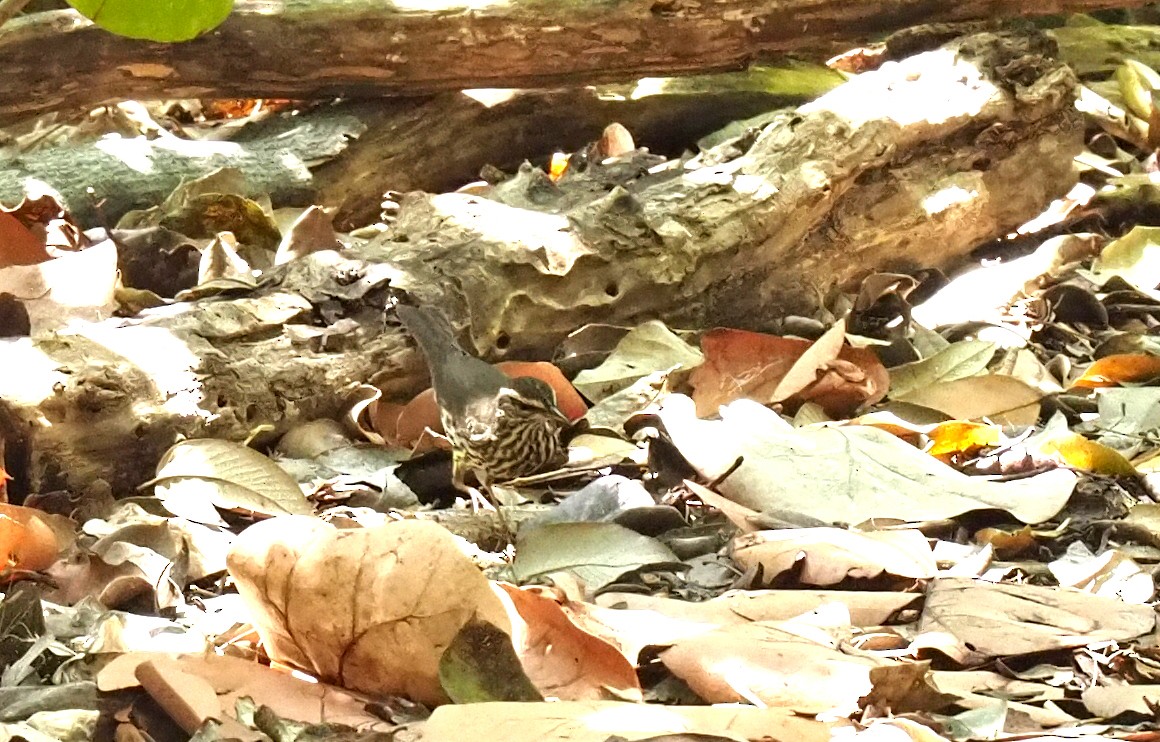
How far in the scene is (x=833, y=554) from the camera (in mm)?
2250

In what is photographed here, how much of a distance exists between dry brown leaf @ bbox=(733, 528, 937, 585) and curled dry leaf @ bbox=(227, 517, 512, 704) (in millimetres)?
651

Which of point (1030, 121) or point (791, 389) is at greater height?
point (1030, 121)

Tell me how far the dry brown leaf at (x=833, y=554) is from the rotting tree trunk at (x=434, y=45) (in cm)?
226

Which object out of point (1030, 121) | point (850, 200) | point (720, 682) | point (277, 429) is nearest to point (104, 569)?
point (277, 429)

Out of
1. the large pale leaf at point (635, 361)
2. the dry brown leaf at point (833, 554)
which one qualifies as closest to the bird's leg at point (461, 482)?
the large pale leaf at point (635, 361)

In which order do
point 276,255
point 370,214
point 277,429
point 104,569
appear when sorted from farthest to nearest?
point 370,214 < point 276,255 < point 277,429 < point 104,569

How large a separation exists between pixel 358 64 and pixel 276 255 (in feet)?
2.37

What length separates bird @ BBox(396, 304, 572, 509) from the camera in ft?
9.71

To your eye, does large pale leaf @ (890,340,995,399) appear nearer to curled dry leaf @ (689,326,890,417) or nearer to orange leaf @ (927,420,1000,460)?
curled dry leaf @ (689,326,890,417)

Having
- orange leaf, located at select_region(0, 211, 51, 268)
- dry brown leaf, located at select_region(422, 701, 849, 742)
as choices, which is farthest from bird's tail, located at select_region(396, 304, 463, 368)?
dry brown leaf, located at select_region(422, 701, 849, 742)

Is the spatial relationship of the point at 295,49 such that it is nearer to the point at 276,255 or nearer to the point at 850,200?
the point at 276,255

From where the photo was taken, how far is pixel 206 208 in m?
3.94

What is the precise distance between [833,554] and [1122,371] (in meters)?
1.46

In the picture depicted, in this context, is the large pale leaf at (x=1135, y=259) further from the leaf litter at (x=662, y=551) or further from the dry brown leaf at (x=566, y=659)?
the dry brown leaf at (x=566, y=659)
